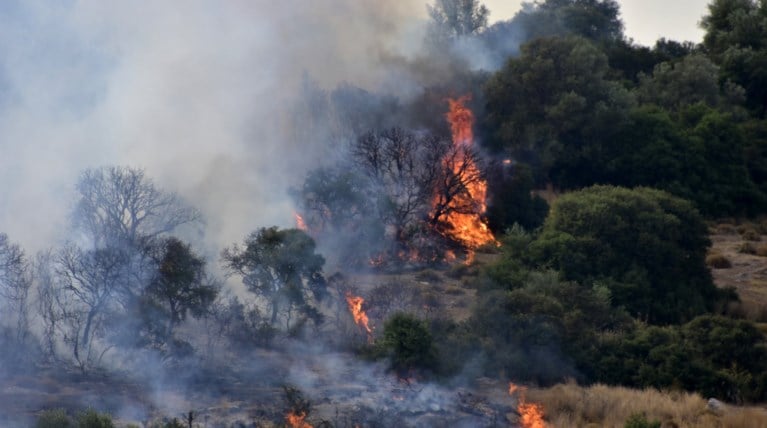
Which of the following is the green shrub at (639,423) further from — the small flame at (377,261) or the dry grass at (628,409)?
the small flame at (377,261)

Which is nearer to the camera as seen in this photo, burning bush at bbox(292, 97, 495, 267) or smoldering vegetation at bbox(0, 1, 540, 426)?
smoldering vegetation at bbox(0, 1, 540, 426)

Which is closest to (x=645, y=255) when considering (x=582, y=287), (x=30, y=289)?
(x=582, y=287)

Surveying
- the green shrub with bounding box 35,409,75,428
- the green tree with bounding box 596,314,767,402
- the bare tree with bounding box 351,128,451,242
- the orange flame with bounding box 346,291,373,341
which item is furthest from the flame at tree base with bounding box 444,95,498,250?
the green shrub with bounding box 35,409,75,428

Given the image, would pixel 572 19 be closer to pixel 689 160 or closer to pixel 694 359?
pixel 689 160

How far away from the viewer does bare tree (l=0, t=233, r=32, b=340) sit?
19766 mm

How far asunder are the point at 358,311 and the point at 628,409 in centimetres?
677

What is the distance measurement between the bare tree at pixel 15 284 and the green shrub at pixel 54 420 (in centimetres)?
383

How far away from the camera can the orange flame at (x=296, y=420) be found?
17125mm

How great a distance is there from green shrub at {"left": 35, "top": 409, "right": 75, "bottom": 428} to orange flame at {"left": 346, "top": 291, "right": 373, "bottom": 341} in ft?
24.3

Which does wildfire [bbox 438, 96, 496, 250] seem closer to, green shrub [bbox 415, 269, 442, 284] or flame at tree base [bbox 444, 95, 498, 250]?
flame at tree base [bbox 444, 95, 498, 250]

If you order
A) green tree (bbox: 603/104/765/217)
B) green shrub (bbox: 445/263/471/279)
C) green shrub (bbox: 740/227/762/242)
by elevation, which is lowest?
green shrub (bbox: 445/263/471/279)

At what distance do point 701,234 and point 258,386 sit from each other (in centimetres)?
1367

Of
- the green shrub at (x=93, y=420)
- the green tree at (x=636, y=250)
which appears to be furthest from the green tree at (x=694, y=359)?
the green shrub at (x=93, y=420)

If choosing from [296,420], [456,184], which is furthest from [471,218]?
[296,420]
